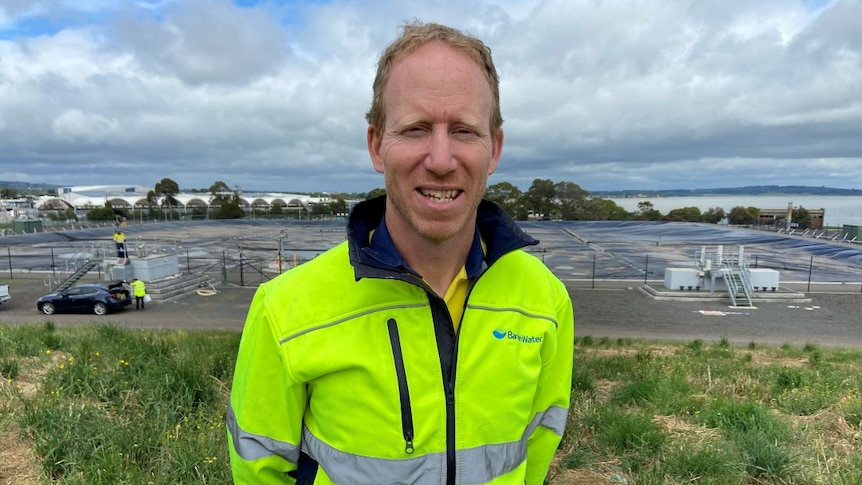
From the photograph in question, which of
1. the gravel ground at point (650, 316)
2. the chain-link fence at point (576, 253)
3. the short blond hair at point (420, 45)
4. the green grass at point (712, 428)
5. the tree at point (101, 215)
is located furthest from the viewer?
the tree at point (101, 215)

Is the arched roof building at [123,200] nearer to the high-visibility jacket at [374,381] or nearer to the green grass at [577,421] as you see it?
the green grass at [577,421]

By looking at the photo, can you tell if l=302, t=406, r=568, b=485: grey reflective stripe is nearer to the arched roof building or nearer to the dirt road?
the dirt road

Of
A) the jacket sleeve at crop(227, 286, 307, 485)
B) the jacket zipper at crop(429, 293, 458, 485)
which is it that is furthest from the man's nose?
the jacket sleeve at crop(227, 286, 307, 485)

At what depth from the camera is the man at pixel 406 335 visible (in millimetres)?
1552

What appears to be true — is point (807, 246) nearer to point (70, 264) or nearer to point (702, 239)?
point (702, 239)

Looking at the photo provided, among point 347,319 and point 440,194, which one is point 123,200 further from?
point 440,194

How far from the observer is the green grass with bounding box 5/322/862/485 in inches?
135

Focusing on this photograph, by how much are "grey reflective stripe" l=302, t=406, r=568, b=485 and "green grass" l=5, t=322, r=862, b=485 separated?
216 cm

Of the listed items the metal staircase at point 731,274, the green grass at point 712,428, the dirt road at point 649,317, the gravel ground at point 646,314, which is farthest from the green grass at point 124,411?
the metal staircase at point 731,274

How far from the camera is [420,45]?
1.59 m

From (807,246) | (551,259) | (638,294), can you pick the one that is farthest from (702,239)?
(638,294)

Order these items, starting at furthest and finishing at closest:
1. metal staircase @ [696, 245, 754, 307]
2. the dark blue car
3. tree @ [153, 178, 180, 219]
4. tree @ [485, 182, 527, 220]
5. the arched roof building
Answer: the arched roof building → tree @ [153, 178, 180, 219] → tree @ [485, 182, 527, 220] → metal staircase @ [696, 245, 754, 307] → the dark blue car

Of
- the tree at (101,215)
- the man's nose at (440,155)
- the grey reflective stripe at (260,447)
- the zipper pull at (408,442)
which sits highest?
the man's nose at (440,155)

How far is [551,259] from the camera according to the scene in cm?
3553
